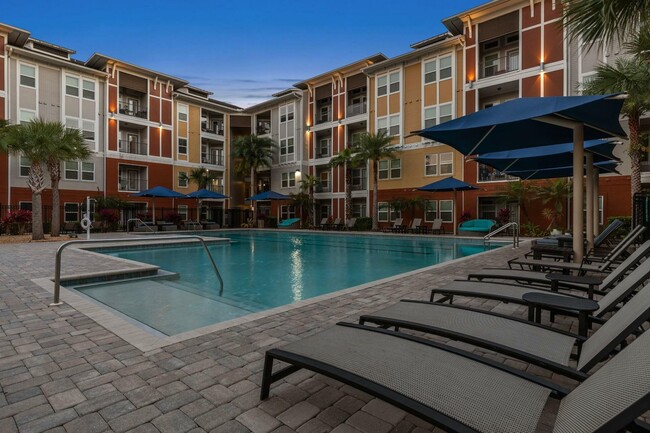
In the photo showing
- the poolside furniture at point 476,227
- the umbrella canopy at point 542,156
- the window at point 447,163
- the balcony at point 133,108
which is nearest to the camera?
the umbrella canopy at point 542,156

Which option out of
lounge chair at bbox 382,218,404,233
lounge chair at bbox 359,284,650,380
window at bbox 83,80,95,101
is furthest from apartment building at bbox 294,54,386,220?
lounge chair at bbox 359,284,650,380

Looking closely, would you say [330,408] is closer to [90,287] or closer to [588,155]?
[90,287]

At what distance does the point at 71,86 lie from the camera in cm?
2428

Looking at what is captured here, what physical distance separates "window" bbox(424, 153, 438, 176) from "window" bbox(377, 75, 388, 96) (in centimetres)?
622

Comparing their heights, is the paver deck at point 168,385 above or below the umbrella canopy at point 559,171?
below

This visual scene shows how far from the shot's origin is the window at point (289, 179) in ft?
105

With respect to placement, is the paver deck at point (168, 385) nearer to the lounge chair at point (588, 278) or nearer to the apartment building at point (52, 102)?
the lounge chair at point (588, 278)

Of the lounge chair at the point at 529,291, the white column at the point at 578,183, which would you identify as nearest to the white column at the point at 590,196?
the white column at the point at 578,183

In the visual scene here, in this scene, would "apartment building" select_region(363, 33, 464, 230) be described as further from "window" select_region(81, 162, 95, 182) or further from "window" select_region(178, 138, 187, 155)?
"window" select_region(81, 162, 95, 182)

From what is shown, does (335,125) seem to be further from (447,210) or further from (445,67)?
(447,210)

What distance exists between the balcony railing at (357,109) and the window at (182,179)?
15.1 meters

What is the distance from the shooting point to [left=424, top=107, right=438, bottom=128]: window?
78.1 ft

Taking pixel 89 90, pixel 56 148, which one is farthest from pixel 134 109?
pixel 56 148

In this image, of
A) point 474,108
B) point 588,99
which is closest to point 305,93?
point 474,108
